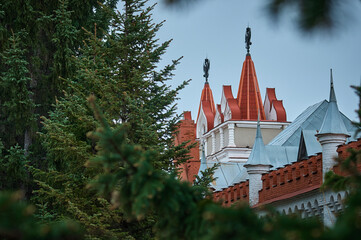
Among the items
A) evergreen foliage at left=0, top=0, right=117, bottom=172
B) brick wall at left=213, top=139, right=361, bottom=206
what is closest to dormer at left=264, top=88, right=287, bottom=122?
brick wall at left=213, top=139, right=361, bottom=206

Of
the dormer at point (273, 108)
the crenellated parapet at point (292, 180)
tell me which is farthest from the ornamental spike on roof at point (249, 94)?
the crenellated parapet at point (292, 180)

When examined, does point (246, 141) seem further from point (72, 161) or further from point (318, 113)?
point (72, 161)

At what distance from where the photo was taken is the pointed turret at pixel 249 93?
4916 cm

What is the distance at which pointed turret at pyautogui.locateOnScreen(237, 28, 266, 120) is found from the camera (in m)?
49.2

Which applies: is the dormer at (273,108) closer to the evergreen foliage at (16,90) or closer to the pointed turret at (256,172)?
the pointed turret at (256,172)

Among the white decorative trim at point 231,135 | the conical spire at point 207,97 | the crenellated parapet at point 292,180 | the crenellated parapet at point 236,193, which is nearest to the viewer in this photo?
the crenellated parapet at point 292,180

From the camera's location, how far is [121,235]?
14.4 m

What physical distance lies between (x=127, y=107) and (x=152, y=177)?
1264 cm

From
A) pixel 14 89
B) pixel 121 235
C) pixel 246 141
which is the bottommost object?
pixel 121 235

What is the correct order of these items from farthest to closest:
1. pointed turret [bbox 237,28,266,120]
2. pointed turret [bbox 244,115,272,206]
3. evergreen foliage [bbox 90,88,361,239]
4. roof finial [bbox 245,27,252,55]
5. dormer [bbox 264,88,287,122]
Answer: roof finial [bbox 245,27,252,55]
dormer [bbox 264,88,287,122]
pointed turret [bbox 237,28,266,120]
pointed turret [bbox 244,115,272,206]
evergreen foliage [bbox 90,88,361,239]

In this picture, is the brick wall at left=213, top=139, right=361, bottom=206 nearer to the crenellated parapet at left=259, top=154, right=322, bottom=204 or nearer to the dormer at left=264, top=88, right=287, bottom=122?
the crenellated parapet at left=259, top=154, right=322, bottom=204

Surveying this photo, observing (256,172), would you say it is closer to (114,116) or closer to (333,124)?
(333,124)

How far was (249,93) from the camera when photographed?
164ft

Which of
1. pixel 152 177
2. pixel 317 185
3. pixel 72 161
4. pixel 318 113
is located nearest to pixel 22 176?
pixel 72 161
